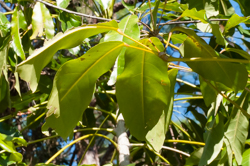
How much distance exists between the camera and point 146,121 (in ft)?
2.60

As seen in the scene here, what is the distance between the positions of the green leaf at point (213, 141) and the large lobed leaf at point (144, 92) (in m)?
0.24

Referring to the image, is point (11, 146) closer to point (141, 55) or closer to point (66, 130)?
point (66, 130)

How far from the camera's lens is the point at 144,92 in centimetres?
79

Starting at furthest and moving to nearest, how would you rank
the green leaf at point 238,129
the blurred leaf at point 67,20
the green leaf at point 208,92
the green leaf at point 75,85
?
the blurred leaf at point 67,20
the green leaf at point 238,129
the green leaf at point 208,92
the green leaf at point 75,85

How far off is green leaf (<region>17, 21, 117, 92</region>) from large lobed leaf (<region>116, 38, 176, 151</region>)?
0.13 metres

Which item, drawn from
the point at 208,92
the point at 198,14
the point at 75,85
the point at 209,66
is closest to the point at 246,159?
the point at 208,92

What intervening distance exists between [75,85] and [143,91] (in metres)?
0.19

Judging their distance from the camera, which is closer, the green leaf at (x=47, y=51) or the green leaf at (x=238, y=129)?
the green leaf at (x=47, y=51)

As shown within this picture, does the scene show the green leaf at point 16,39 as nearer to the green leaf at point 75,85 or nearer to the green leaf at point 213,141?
the green leaf at point 75,85

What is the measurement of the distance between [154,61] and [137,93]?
0.35ft

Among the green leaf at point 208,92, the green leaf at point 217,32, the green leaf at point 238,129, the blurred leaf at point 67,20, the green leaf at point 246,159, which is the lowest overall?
the green leaf at point 246,159

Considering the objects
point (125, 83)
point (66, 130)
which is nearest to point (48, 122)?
point (66, 130)

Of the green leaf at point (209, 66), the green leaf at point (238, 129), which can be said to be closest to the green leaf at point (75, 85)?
the green leaf at point (209, 66)

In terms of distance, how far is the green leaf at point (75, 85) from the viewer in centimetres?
69
